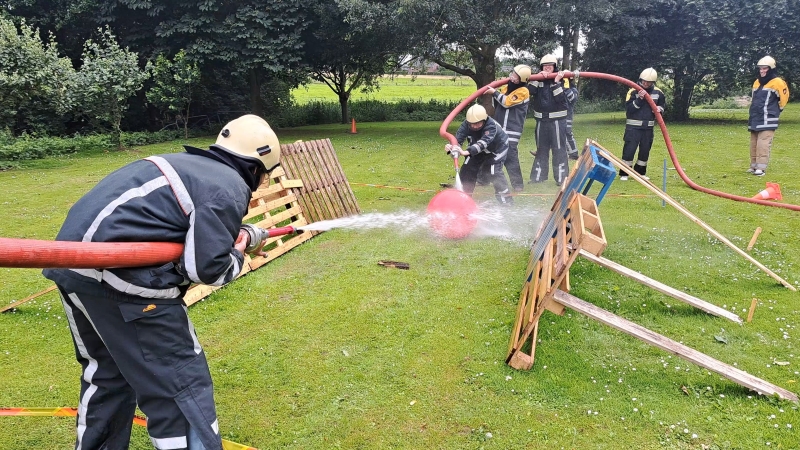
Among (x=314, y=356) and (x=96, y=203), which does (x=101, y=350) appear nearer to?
(x=96, y=203)

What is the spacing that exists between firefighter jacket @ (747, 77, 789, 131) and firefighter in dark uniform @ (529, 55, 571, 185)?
4657mm

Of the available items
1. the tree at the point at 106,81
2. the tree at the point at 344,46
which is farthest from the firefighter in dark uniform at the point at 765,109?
the tree at the point at 106,81

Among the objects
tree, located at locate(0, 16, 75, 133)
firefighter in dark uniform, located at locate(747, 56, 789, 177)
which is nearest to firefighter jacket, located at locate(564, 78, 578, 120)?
firefighter in dark uniform, located at locate(747, 56, 789, 177)

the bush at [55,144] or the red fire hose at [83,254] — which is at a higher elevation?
the red fire hose at [83,254]

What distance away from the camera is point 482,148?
8.93m

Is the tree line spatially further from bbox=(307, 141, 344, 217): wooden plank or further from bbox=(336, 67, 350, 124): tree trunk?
bbox=(307, 141, 344, 217): wooden plank

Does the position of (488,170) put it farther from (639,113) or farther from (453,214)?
(639,113)

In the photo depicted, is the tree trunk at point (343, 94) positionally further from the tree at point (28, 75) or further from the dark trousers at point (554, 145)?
the dark trousers at point (554, 145)

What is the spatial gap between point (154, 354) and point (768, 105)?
557 inches

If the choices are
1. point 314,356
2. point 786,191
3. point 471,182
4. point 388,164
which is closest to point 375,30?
point 388,164

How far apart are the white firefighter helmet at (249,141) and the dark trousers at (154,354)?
2.94 feet

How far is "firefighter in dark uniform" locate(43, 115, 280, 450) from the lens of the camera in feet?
8.45

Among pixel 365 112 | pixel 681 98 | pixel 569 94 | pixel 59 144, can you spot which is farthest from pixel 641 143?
pixel 365 112

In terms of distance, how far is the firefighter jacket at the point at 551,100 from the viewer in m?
11.4
